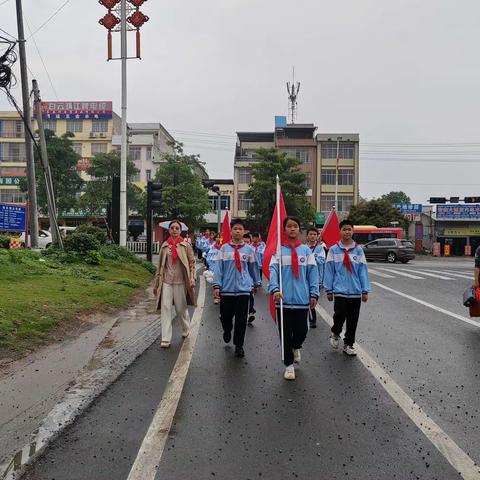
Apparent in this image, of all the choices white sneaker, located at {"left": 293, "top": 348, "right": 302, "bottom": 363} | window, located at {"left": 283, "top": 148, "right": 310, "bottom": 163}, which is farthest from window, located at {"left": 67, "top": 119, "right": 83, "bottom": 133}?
white sneaker, located at {"left": 293, "top": 348, "right": 302, "bottom": 363}

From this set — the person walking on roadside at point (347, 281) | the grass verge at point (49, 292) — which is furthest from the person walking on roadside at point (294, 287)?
the grass verge at point (49, 292)

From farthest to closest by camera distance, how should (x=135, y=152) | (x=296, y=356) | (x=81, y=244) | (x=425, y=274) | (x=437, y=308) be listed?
(x=135, y=152), (x=425, y=274), (x=81, y=244), (x=437, y=308), (x=296, y=356)

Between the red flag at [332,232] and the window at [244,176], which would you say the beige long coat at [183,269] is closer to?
the red flag at [332,232]

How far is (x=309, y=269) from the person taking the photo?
5.84m

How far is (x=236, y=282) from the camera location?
22.2 ft

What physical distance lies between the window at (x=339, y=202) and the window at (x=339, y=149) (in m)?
4.19

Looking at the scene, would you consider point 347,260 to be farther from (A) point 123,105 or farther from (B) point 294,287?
(A) point 123,105

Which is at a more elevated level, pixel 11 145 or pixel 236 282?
pixel 11 145

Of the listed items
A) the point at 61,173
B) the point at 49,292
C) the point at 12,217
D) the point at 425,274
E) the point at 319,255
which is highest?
the point at 61,173

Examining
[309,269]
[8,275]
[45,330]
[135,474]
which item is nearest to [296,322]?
[309,269]

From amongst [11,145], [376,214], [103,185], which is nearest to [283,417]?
[103,185]

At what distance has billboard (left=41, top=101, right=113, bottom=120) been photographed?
5878 cm

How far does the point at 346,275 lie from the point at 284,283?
1.41 meters

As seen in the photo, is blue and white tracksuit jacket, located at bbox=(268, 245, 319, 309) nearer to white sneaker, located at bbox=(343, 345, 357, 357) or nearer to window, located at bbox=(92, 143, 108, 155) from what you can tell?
white sneaker, located at bbox=(343, 345, 357, 357)
